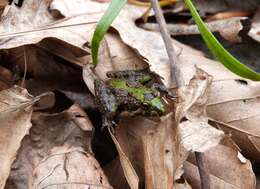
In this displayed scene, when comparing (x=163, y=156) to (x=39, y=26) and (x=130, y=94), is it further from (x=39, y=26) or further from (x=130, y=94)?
(x=39, y=26)

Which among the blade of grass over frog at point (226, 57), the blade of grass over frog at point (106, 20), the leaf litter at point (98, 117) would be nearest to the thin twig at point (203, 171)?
the leaf litter at point (98, 117)

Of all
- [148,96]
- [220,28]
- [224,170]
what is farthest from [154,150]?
[220,28]

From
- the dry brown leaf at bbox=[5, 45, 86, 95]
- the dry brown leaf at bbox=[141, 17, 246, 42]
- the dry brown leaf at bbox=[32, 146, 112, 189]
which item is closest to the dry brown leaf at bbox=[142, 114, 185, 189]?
the dry brown leaf at bbox=[32, 146, 112, 189]

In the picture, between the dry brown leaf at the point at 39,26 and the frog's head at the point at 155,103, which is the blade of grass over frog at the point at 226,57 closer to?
the frog's head at the point at 155,103

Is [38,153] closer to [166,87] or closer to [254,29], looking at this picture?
[166,87]

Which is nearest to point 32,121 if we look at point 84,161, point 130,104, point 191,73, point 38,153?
point 38,153

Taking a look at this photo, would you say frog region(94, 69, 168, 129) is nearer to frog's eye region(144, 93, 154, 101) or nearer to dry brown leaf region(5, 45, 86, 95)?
frog's eye region(144, 93, 154, 101)
